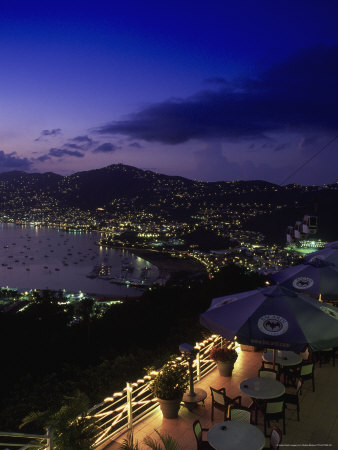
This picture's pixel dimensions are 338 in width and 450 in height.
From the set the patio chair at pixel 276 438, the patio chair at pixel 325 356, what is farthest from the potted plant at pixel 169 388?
the patio chair at pixel 325 356

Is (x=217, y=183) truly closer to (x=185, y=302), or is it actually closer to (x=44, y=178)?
(x=44, y=178)

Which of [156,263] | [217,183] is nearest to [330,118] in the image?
[156,263]

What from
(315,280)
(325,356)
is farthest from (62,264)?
(325,356)

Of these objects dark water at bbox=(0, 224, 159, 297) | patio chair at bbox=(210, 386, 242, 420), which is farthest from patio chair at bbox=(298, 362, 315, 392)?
dark water at bbox=(0, 224, 159, 297)

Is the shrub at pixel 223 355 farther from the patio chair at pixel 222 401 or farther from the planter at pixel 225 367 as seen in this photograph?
the patio chair at pixel 222 401

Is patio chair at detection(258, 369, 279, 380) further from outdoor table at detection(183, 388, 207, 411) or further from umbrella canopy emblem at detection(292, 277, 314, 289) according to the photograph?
umbrella canopy emblem at detection(292, 277, 314, 289)

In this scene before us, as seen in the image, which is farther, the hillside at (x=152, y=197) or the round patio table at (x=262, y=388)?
the hillside at (x=152, y=197)
